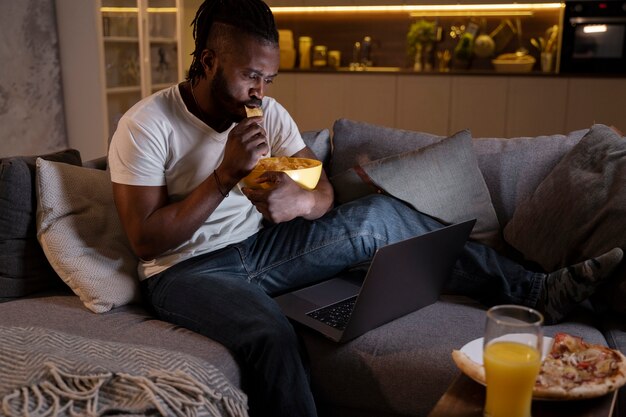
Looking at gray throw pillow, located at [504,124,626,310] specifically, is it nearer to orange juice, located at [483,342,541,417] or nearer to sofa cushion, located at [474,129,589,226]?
sofa cushion, located at [474,129,589,226]

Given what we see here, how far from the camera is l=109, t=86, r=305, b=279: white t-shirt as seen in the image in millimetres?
1597

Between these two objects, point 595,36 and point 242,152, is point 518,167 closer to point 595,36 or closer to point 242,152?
point 242,152

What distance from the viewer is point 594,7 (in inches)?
178

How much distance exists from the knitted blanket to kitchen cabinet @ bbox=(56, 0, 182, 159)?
10.8 feet

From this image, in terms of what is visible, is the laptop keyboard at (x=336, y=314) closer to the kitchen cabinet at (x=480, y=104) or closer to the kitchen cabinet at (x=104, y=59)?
the kitchen cabinet at (x=104, y=59)

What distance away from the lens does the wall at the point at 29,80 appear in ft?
13.1

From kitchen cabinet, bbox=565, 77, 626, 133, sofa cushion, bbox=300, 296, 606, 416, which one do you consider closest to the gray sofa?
sofa cushion, bbox=300, 296, 606, 416

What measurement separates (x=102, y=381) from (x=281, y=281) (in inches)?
26.0

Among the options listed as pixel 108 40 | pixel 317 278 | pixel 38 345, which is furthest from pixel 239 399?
pixel 108 40

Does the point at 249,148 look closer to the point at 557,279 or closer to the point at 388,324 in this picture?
the point at 388,324

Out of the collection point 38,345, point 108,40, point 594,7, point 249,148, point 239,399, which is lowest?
point 239,399

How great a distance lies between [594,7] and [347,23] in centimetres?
193

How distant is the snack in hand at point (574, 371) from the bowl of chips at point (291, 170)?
2.16 ft

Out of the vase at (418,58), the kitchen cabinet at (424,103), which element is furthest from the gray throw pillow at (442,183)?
Result: the vase at (418,58)
